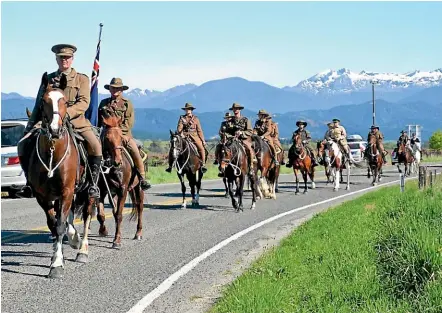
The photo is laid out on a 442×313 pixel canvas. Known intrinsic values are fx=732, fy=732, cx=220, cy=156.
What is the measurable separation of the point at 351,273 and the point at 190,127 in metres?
11.5

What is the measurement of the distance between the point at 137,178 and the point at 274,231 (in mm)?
3220

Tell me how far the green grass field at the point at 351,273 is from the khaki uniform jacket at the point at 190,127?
294 inches

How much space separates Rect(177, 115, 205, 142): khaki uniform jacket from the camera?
20.1 m

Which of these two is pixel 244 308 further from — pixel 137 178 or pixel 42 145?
pixel 137 178

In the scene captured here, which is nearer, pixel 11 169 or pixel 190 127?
pixel 190 127

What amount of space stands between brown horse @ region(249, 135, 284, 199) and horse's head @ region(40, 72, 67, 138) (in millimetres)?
11700

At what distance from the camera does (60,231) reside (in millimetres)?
10195

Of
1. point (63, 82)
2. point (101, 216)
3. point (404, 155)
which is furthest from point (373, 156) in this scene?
point (63, 82)

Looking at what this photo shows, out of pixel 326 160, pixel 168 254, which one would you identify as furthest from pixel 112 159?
pixel 326 160

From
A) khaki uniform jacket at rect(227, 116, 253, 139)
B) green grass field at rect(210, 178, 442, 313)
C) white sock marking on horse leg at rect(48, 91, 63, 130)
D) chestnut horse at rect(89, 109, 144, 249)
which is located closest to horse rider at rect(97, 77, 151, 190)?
chestnut horse at rect(89, 109, 144, 249)

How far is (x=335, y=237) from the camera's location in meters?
12.5

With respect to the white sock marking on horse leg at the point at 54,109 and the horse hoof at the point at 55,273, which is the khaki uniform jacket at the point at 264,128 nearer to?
the white sock marking on horse leg at the point at 54,109

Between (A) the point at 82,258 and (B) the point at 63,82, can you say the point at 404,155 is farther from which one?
(B) the point at 63,82

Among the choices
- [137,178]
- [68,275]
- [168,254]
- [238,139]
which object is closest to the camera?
[68,275]
